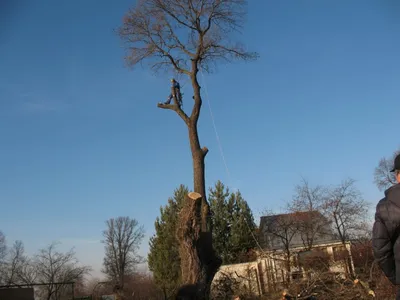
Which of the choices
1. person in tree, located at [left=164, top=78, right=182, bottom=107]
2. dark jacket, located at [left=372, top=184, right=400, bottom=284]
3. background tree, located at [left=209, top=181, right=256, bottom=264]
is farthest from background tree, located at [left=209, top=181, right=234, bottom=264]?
dark jacket, located at [left=372, top=184, right=400, bottom=284]

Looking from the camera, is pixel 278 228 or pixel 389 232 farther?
pixel 278 228

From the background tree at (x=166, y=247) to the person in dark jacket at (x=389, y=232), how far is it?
2194 centimetres

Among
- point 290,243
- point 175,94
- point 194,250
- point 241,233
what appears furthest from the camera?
point 290,243

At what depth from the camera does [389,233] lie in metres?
3.24

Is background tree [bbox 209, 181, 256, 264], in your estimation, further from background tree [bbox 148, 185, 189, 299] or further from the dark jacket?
the dark jacket

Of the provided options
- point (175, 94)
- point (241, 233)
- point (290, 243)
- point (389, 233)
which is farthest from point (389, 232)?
point (290, 243)

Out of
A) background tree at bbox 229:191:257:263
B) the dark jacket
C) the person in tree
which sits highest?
the person in tree

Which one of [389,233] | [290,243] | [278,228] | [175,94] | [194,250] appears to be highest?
[175,94]

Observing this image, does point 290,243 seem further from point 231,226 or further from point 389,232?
point 389,232

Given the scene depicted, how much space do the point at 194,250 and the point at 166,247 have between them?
16549mm

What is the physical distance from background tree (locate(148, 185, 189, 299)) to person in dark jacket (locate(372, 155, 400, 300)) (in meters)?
21.9

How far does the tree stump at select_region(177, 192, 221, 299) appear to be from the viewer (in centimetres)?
1011

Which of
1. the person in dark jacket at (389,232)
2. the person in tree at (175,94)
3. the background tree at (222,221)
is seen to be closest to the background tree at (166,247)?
the background tree at (222,221)

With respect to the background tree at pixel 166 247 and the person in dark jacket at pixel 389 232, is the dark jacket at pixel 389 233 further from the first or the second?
the background tree at pixel 166 247
